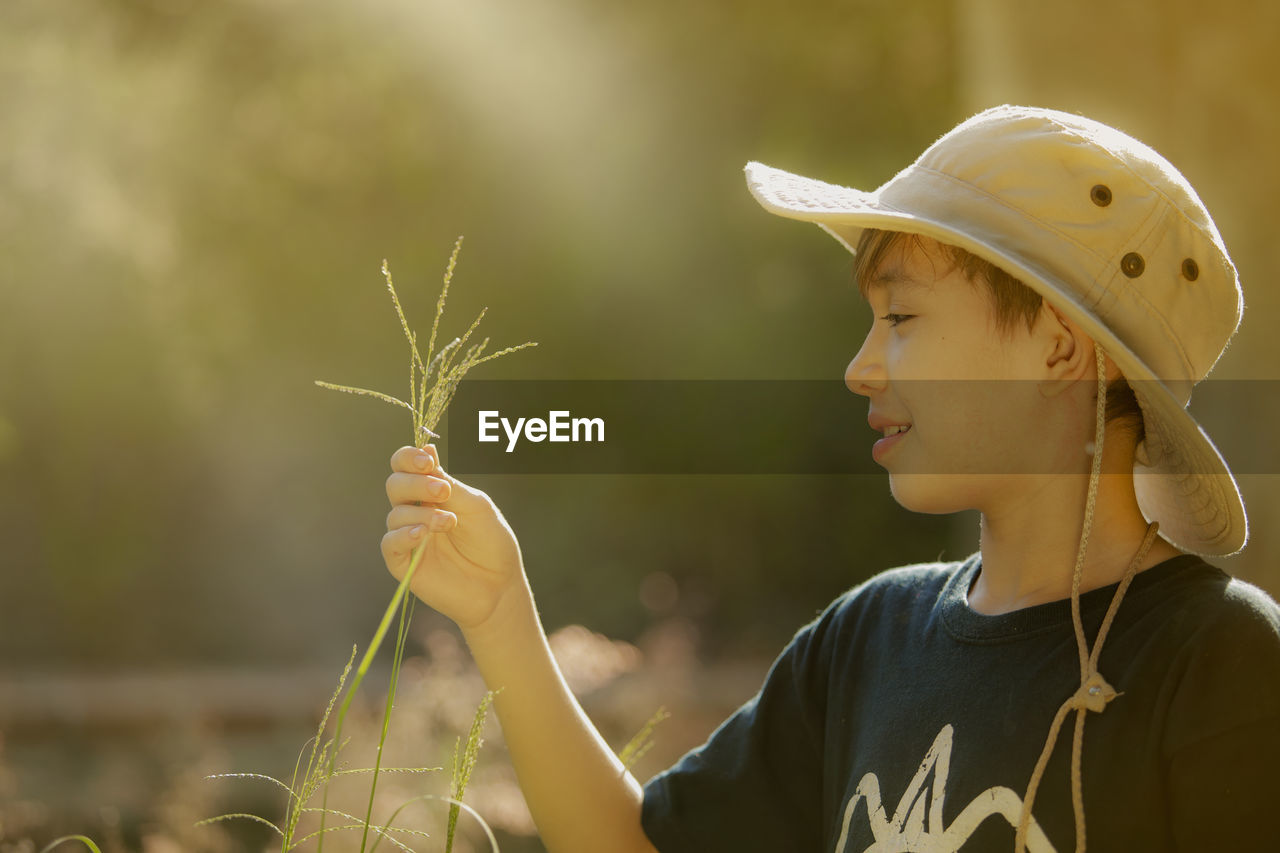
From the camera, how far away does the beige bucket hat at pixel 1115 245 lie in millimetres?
1037

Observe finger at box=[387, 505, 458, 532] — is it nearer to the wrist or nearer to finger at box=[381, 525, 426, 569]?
finger at box=[381, 525, 426, 569]

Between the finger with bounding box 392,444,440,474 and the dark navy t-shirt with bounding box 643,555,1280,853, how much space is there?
0.44m

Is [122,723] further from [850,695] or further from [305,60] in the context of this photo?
[850,695]

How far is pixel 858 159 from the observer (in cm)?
440

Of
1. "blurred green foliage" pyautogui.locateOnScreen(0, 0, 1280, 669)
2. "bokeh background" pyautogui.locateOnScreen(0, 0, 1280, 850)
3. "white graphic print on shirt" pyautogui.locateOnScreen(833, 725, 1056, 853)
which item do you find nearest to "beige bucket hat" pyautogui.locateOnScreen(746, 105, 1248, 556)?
"white graphic print on shirt" pyautogui.locateOnScreen(833, 725, 1056, 853)

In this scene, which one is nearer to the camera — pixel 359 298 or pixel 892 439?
pixel 892 439

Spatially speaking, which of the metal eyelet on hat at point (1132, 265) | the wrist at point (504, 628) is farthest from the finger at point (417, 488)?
the metal eyelet on hat at point (1132, 265)

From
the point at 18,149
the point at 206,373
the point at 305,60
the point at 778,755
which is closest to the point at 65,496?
the point at 206,373

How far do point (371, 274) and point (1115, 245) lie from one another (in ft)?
10.9

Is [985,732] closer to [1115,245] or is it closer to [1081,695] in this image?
[1081,695]

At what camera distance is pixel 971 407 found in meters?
1.10

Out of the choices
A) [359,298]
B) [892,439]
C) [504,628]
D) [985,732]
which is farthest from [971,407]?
[359,298]

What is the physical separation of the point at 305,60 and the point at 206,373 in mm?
1106

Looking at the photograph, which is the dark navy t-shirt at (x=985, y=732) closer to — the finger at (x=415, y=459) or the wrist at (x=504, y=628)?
the wrist at (x=504, y=628)
